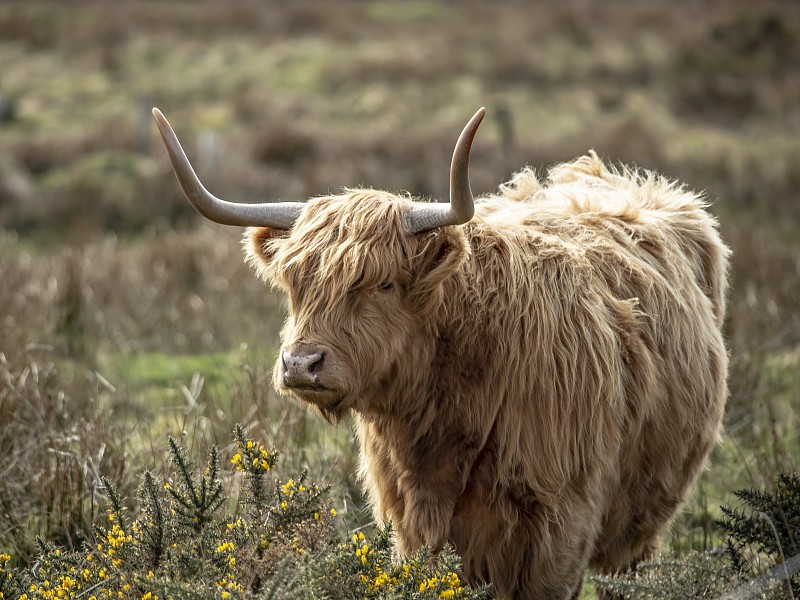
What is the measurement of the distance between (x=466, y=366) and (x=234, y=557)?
928 mm

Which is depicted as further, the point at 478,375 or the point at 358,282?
the point at 478,375

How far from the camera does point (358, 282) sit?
306 centimetres

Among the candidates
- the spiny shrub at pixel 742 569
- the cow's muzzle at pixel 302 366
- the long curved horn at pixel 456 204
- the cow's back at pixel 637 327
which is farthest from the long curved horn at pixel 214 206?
the spiny shrub at pixel 742 569

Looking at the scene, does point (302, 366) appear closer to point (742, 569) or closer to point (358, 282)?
point (358, 282)

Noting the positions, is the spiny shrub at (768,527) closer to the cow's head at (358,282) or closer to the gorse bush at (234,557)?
the gorse bush at (234,557)

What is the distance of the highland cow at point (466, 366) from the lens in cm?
305

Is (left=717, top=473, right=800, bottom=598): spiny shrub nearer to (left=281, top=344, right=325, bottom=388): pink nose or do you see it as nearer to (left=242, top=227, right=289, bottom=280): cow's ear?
(left=281, top=344, right=325, bottom=388): pink nose

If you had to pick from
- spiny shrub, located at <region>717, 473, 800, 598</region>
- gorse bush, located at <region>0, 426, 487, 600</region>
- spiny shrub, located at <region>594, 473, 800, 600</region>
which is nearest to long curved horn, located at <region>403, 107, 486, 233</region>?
gorse bush, located at <region>0, 426, 487, 600</region>

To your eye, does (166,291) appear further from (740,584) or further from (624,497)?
(740,584)

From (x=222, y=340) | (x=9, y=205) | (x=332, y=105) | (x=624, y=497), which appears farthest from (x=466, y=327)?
(x=332, y=105)

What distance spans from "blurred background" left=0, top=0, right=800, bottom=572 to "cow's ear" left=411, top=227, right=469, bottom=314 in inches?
46.3

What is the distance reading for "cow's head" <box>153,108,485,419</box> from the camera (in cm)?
298

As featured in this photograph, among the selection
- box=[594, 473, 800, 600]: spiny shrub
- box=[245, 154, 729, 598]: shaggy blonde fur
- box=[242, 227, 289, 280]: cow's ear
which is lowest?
box=[594, 473, 800, 600]: spiny shrub

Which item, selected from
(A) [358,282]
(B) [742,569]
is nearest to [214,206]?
(A) [358,282]
